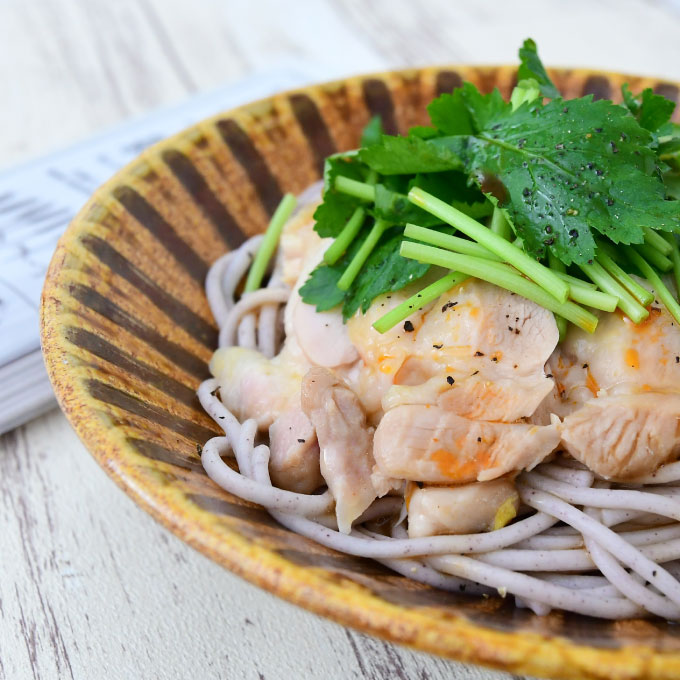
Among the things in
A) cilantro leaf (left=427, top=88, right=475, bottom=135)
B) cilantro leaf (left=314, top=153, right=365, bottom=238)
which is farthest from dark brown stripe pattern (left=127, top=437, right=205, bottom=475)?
cilantro leaf (left=427, top=88, right=475, bottom=135)

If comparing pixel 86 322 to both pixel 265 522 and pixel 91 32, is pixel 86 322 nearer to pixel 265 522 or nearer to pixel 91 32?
pixel 265 522

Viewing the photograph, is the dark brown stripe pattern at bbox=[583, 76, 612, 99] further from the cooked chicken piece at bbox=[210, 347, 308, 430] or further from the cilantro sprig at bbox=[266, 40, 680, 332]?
the cooked chicken piece at bbox=[210, 347, 308, 430]

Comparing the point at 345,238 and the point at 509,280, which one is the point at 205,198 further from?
the point at 509,280

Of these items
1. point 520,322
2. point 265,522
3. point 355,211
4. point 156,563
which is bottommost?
point 156,563

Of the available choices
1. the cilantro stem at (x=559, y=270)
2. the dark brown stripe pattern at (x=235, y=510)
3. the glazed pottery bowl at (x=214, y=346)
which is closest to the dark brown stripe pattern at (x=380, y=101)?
the glazed pottery bowl at (x=214, y=346)

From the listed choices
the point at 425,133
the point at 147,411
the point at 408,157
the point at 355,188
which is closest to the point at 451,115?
the point at 425,133

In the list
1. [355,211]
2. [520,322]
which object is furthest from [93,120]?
[520,322]
